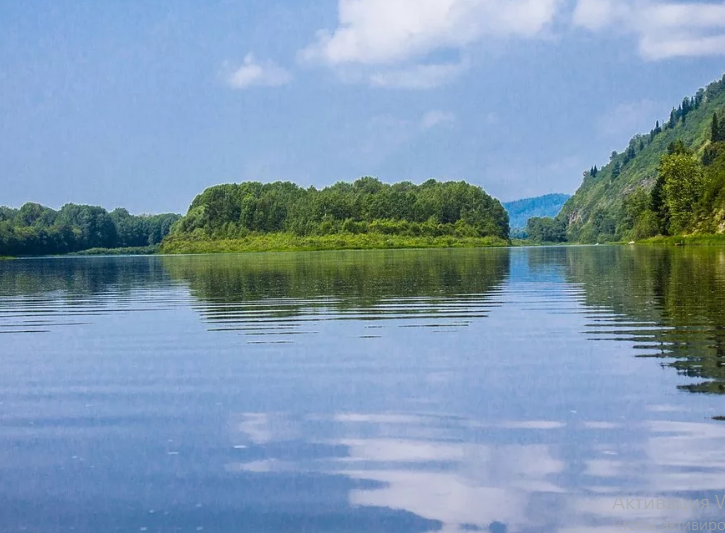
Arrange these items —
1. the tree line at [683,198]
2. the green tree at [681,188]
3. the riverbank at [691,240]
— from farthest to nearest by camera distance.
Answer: the green tree at [681,188] < the tree line at [683,198] < the riverbank at [691,240]

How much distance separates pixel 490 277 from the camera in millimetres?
58844

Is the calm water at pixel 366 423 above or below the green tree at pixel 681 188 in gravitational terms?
below

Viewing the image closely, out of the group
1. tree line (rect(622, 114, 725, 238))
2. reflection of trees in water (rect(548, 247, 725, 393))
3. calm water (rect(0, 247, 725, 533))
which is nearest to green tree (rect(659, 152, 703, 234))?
tree line (rect(622, 114, 725, 238))

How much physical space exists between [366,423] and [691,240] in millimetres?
147226

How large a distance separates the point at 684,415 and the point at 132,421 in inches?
380

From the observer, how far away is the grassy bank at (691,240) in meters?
138

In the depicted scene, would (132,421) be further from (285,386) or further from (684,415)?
(684,415)

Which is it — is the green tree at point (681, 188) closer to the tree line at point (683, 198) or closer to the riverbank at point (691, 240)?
the tree line at point (683, 198)

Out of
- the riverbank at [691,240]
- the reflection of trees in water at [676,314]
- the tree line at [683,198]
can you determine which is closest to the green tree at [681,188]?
the tree line at [683,198]

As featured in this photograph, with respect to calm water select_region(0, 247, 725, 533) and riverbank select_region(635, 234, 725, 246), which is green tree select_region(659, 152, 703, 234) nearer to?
riverbank select_region(635, 234, 725, 246)

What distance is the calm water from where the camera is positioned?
34.1 ft

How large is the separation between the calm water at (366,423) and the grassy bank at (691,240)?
382 ft

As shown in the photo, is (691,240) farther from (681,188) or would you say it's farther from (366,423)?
(366,423)

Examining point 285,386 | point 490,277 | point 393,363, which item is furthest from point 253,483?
point 490,277
